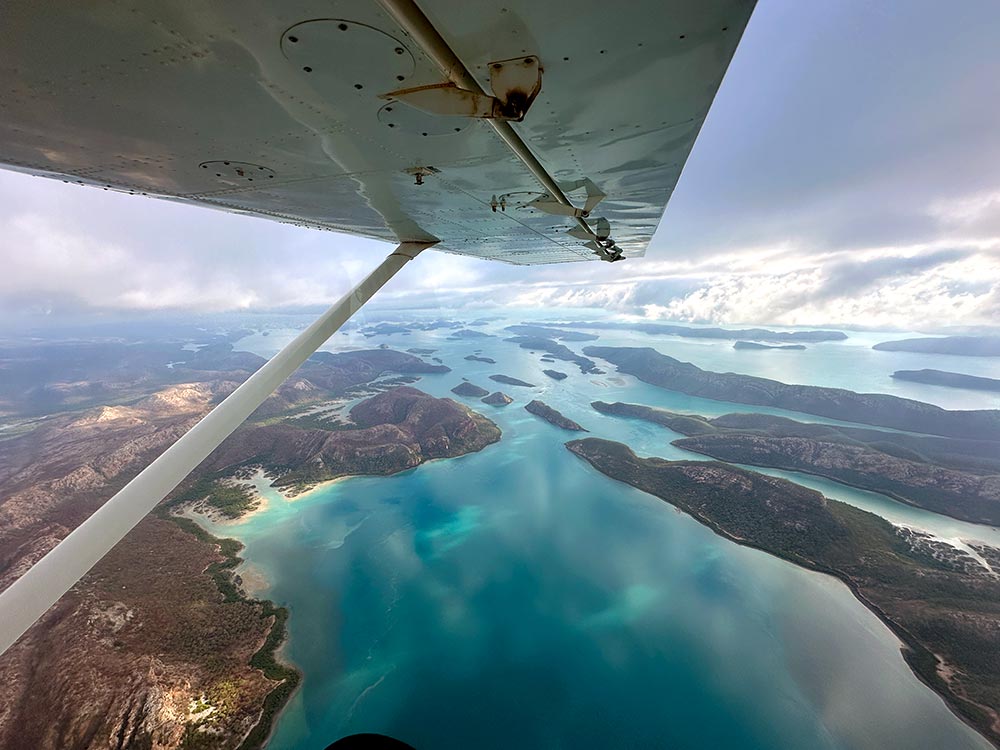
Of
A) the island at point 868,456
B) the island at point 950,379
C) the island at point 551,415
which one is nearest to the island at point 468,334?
the island at point 551,415

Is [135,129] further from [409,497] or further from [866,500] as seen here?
[866,500]

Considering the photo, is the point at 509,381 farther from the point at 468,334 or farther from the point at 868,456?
the point at 468,334

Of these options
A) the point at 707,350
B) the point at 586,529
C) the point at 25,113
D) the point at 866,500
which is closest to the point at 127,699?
the point at 25,113

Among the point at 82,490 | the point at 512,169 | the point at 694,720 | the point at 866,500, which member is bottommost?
the point at 82,490

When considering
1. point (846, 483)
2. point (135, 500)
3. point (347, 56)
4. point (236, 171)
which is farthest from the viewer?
point (846, 483)

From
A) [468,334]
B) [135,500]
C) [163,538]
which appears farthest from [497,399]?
[468,334]
